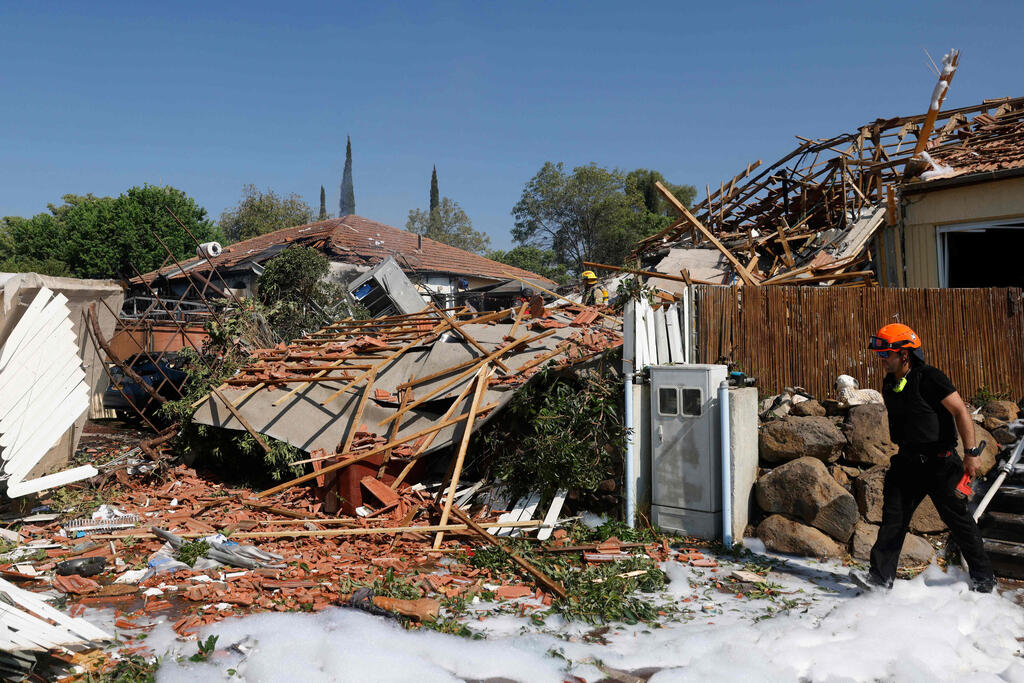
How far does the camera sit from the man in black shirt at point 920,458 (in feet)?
15.3

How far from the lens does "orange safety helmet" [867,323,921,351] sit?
4883 millimetres

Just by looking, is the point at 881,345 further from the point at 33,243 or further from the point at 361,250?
the point at 33,243

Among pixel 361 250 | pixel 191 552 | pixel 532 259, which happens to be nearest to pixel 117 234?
pixel 361 250

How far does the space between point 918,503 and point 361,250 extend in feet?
72.5

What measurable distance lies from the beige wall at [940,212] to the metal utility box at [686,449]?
5899 mm

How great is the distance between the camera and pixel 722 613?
15.8 ft

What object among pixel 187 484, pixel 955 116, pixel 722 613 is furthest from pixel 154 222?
pixel 722 613

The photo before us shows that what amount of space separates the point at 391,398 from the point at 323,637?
4.39 m

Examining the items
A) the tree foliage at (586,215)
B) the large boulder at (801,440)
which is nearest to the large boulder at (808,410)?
the large boulder at (801,440)

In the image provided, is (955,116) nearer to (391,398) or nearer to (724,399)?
(724,399)

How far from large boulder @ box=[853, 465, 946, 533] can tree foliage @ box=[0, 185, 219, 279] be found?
117 ft

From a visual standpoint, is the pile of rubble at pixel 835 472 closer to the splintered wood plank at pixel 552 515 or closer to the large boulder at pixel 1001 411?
the large boulder at pixel 1001 411

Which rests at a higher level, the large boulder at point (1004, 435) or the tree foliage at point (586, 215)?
the tree foliage at point (586, 215)

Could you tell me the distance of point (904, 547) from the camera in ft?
18.4
